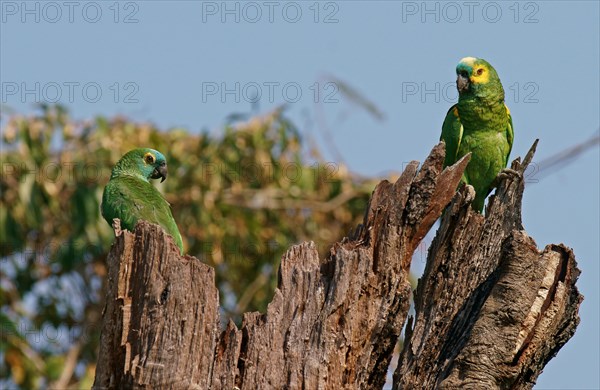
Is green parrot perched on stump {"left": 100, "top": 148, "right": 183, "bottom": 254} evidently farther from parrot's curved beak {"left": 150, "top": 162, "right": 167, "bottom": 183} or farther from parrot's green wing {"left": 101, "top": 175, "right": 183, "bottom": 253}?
parrot's curved beak {"left": 150, "top": 162, "right": 167, "bottom": 183}

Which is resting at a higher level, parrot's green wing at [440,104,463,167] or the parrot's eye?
parrot's green wing at [440,104,463,167]

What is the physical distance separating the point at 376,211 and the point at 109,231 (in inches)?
253

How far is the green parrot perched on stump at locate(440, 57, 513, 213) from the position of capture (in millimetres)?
8578

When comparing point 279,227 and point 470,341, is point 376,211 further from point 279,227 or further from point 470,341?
point 279,227

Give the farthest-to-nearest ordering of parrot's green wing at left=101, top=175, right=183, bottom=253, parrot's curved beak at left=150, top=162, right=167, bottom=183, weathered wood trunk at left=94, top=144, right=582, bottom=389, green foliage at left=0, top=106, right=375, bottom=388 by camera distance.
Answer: green foliage at left=0, top=106, right=375, bottom=388, parrot's curved beak at left=150, top=162, right=167, bottom=183, parrot's green wing at left=101, top=175, right=183, bottom=253, weathered wood trunk at left=94, top=144, right=582, bottom=389

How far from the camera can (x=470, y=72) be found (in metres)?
9.19

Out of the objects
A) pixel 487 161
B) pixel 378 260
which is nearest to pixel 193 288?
pixel 378 260

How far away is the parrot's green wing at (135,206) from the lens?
8023 mm

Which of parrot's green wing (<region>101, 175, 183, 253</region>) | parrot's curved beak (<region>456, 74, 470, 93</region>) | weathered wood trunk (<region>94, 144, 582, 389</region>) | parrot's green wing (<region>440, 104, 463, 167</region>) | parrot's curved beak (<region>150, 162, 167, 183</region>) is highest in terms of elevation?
parrot's curved beak (<region>456, 74, 470, 93</region>)

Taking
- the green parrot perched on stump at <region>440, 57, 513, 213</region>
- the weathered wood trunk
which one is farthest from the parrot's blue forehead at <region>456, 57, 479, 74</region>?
the weathered wood trunk

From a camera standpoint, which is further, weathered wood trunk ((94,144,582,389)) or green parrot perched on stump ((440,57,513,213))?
green parrot perched on stump ((440,57,513,213))

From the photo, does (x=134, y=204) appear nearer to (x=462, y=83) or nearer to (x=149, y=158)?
(x=149, y=158)

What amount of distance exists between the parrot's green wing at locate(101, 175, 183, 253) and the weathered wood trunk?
194 centimetres

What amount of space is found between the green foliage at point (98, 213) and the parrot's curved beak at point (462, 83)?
3983mm
